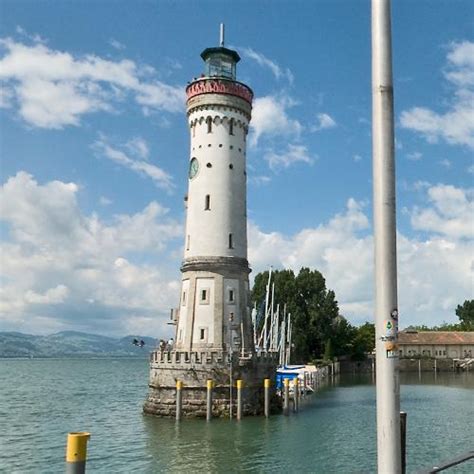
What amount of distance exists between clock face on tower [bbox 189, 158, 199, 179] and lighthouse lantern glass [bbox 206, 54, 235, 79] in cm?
752

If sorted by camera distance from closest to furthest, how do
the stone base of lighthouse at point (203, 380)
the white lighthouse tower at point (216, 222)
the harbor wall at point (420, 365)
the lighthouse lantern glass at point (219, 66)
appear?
1. the stone base of lighthouse at point (203, 380)
2. the white lighthouse tower at point (216, 222)
3. the lighthouse lantern glass at point (219, 66)
4. the harbor wall at point (420, 365)

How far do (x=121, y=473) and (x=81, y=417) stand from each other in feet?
76.9

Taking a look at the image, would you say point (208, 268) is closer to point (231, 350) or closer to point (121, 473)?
point (231, 350)

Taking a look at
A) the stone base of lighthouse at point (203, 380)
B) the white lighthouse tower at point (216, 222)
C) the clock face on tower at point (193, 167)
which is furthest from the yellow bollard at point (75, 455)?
the clock face on tower at point (193, 167)

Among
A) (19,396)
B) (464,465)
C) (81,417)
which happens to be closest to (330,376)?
(19,396)

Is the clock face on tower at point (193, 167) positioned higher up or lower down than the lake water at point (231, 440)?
higher up

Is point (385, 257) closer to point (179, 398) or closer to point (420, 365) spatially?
point (179, 398)

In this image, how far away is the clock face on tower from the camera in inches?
1845

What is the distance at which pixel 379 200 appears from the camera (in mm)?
7406

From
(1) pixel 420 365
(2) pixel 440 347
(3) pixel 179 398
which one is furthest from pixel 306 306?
(3) pixel 179 398

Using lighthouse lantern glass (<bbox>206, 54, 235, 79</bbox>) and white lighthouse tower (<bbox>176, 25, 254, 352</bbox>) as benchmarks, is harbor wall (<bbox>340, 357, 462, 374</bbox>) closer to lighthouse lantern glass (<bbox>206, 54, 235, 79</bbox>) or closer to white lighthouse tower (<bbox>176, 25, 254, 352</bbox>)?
white lighthouse tower (<bbox>176, 25, 254, 352</bbox>)

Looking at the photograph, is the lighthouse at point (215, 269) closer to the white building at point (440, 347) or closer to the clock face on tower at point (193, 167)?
the clock face on tower at point (193, 167)

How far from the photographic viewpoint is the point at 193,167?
47.3m

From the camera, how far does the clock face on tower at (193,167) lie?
46875mm
